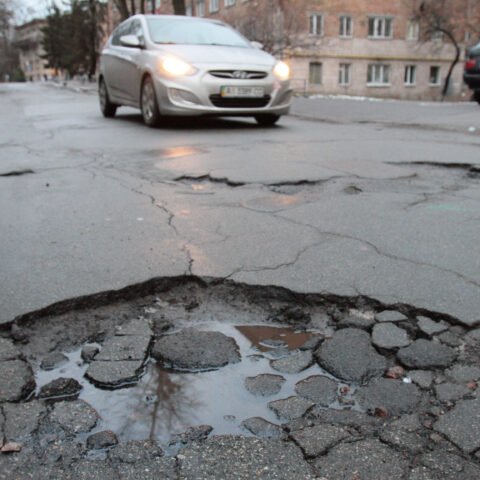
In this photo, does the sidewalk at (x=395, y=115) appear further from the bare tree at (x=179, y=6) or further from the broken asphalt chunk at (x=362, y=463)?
the bare tree at (x=179, y=6)

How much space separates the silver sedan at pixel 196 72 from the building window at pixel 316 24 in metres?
30.1

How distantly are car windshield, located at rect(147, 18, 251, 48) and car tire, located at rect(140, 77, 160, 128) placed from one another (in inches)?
29.0

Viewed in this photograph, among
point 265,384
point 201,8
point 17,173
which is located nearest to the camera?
point 265,384

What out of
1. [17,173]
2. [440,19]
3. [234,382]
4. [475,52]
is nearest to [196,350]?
[234,382]

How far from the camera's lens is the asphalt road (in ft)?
9.74

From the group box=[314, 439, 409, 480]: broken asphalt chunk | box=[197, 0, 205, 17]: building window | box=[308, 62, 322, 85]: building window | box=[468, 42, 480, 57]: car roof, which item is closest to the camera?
box=[314, 439, 409, 480]: broken asphalt chunk

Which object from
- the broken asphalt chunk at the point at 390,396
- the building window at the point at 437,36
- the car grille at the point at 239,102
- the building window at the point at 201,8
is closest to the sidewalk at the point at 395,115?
the car grille at the point at 239,102

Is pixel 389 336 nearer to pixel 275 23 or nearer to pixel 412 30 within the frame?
pixel 275 23

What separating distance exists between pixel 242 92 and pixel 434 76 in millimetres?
40060

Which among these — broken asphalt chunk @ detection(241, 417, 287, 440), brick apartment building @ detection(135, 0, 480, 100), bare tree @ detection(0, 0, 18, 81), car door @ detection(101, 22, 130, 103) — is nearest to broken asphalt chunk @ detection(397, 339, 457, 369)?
broken asphalt chunk @ detection(241, 417, 287, 440)

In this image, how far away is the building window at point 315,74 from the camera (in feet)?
128

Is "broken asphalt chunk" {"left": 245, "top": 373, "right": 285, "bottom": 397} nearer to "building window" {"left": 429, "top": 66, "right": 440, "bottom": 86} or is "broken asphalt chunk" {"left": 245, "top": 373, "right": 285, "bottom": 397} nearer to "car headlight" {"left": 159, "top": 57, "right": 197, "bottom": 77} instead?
"car headlight" {"left": 159, "top": 57, "right": 197, "bottom": 77}

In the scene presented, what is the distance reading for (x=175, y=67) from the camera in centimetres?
849

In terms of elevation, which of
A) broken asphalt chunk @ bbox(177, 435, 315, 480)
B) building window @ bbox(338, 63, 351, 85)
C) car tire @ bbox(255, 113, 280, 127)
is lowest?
building window @ bbox(338, 63, 351, 85)
